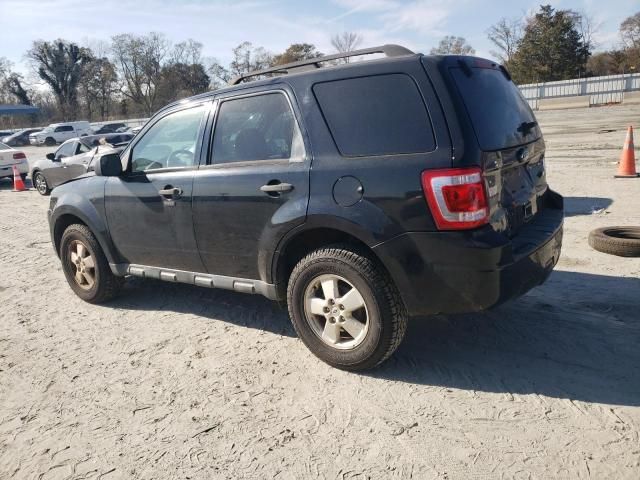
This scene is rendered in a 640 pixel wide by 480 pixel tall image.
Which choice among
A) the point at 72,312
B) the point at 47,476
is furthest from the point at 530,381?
the point at 72,312

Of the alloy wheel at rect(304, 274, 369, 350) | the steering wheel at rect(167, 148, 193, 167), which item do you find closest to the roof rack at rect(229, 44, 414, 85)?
the steering wheel at rect(167, 148, 193, 167)

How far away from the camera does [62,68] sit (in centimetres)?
7469

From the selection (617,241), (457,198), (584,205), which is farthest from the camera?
(584,205)

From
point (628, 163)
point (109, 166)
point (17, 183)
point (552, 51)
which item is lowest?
point (17, 183)

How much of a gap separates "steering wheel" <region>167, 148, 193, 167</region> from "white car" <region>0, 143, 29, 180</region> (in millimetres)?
15067

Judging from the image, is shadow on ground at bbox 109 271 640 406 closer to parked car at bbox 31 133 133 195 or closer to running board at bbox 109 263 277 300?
running board at bbox 109 263 277 300

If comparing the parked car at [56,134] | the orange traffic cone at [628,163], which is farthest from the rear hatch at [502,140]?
the parked car at [56,134]

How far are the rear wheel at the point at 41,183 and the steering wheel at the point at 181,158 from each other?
1205 centimetres

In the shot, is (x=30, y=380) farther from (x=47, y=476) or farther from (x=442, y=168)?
(x=442, y=168)

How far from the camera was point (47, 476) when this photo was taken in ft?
8.87

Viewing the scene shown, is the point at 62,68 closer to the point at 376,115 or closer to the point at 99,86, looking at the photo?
the point at 99,86

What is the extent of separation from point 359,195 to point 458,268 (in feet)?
2.41

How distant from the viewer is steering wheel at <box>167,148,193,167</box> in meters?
4.24

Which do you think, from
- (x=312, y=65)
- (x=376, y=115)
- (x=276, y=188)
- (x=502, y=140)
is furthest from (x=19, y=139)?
(x=502, y=140)
